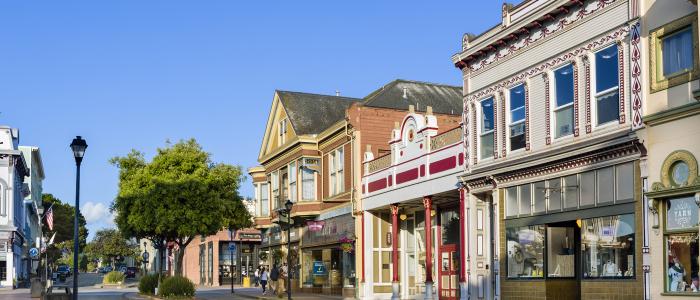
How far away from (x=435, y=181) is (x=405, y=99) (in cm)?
981

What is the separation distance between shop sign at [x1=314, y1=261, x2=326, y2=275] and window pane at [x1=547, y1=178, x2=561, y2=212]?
20.0m

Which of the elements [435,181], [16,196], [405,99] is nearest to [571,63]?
[435,181]

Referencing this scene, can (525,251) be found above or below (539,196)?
below

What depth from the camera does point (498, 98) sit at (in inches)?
1001

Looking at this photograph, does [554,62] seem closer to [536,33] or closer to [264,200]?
[536,33]

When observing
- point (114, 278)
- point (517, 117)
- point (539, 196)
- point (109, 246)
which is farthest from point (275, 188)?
point (109, 246)

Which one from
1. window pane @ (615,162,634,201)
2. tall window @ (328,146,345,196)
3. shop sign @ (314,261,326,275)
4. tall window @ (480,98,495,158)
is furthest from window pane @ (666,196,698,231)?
shop sign @ (314,261,326,275)

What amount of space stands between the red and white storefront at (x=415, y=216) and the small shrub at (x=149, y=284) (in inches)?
468

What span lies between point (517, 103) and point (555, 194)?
3301 millimetres

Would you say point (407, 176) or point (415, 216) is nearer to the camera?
point (407, 176)

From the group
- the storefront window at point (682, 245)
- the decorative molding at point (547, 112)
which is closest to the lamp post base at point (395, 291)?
the decorative molding at point (547, 112)

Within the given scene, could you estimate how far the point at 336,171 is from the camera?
39.3 metres

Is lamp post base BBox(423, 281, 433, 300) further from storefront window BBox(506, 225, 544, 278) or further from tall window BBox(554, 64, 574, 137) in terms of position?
tall window BBox(554, 64, 574, 137)

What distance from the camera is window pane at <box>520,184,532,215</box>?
2355cm
